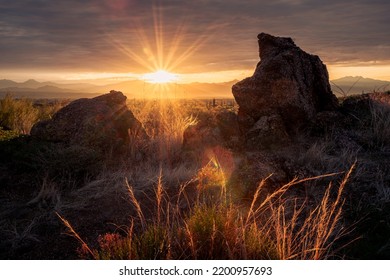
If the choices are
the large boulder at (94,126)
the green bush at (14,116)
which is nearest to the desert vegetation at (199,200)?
the large boulder at (94,126)

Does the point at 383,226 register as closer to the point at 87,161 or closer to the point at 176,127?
the point at 87,161

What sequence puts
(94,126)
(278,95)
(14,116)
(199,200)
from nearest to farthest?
(199,200) < (94,126) < (278,95) < (14,116)

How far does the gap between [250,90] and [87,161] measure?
171 inches

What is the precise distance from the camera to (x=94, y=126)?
10.4m

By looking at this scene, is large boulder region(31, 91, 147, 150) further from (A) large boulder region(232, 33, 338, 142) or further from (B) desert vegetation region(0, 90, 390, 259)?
(A) large boulder region(232, 33, 338, 142)

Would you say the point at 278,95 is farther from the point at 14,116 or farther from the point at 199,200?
the point at 14,116

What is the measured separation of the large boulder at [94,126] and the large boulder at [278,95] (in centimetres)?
264

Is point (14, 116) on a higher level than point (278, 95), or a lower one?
lower

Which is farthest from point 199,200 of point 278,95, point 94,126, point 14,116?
point 14,116

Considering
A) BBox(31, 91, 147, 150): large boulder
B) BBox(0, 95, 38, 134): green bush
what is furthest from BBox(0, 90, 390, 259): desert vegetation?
BBox(0, 95, 38, 134): green bush

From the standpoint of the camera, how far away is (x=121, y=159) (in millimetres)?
9688

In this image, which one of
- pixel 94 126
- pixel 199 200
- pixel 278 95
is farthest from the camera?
pixel 278 95

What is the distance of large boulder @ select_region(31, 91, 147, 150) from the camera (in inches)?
401

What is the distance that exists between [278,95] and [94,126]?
4.36 metres
